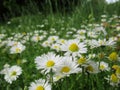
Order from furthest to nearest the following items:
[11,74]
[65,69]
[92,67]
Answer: [11,74] < [92,67] < [65,69]

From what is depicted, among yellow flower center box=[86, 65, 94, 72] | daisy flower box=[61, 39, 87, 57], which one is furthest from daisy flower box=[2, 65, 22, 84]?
yellow flower center box=[86, 65, 94, 72]

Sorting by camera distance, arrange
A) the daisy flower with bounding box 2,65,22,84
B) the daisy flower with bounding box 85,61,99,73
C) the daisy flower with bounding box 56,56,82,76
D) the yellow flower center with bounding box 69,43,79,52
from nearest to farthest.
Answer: the daisy flower with bounding box 56,56,82,76
the daisy flower with bounding box 85,61,99,73
the yellow flower center with bounding box 69,43,79,52
the daisy flower with bounding box 2,65,22,84

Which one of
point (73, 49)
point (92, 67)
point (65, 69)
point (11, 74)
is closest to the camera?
point (65, 69)

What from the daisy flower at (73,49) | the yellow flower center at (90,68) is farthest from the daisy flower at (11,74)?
the yellow flower center at (90,68)

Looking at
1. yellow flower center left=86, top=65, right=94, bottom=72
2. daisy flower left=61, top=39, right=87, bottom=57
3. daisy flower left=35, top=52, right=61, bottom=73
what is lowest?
yellow flower center left=86, top=65, right=94, bottom=72

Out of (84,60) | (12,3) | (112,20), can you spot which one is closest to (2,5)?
(12,3)

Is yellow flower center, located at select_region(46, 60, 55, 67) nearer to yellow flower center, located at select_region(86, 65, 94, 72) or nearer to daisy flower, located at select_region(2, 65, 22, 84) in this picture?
yellow flower center, located at select_region(86, 65, 94, 72)

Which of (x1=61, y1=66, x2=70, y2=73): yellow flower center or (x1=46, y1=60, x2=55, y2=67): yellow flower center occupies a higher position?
(x1=46, y1=60, x2=55, y2=67): yellow flower center

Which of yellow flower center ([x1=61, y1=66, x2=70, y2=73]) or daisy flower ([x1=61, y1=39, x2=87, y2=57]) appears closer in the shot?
yellow flower center ([x1=61, y1=66, x2=70, y2=73])

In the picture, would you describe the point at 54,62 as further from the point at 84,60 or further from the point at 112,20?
the point at 112,20

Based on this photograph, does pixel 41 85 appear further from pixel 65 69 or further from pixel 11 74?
pixel 11 74

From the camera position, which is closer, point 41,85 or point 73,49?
point 41,85

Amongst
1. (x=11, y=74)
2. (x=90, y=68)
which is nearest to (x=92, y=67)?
A: (x=90, y=68)
